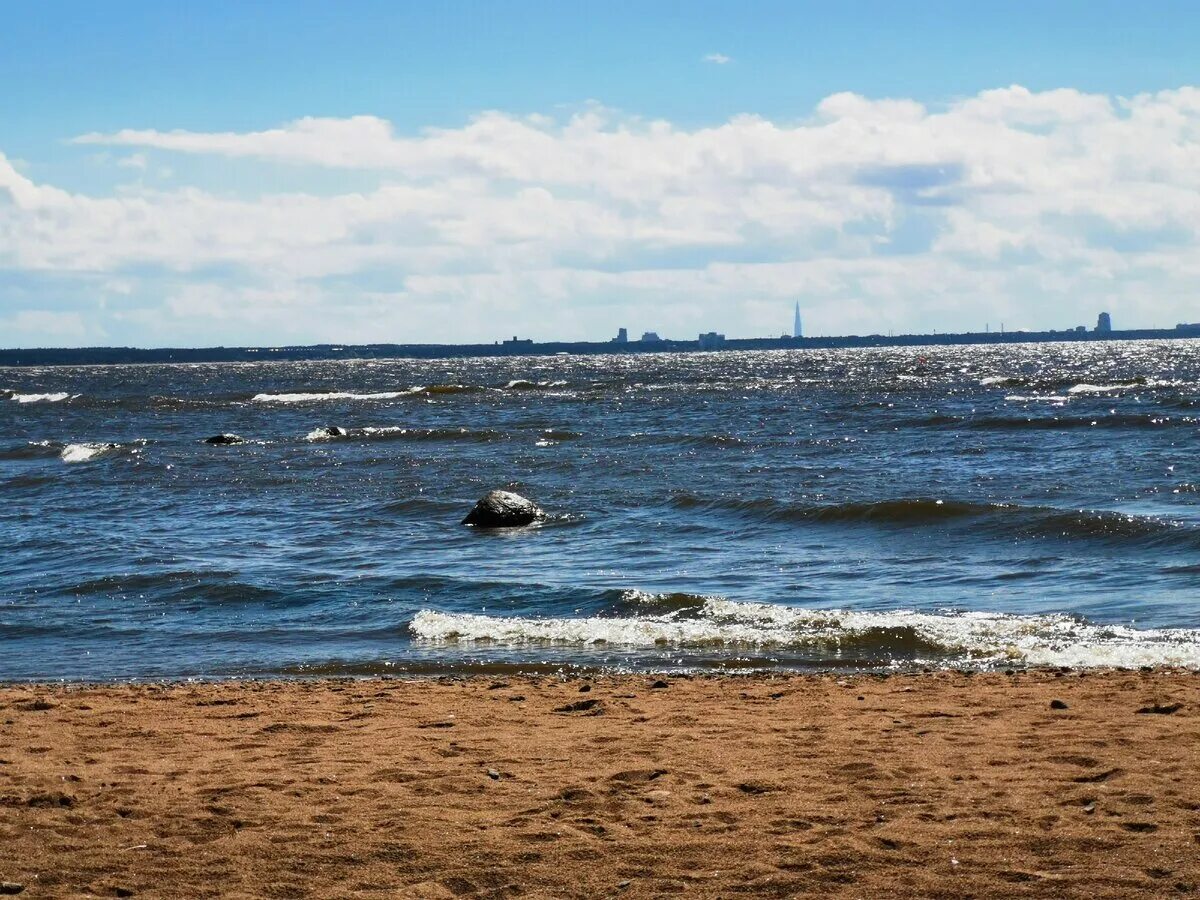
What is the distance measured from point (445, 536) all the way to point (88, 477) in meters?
13.6

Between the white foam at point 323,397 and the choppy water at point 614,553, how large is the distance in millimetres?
32222

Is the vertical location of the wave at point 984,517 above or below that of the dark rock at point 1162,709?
below

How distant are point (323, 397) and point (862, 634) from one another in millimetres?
64814

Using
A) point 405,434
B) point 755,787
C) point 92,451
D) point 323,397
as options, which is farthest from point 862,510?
point 323,397

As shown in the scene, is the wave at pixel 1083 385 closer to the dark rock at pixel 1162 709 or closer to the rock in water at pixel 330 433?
the rock in water at pixel 330 433

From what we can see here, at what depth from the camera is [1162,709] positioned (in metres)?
8.18

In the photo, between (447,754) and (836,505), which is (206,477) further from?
(447,754)

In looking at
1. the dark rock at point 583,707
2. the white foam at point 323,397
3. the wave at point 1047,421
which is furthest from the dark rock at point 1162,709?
the white foam at point 323,397

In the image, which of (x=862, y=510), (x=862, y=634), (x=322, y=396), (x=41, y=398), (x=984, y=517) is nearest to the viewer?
(x=862, y=634)

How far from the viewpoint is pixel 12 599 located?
1468 centimetres

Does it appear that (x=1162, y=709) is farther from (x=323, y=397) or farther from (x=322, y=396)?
(x=322, y=396)

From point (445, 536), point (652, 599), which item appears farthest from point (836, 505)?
point (652, 599)

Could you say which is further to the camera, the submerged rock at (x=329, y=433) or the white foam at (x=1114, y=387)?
the white foam at (x=1114, y=387)

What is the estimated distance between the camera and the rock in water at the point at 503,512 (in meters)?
20.0
